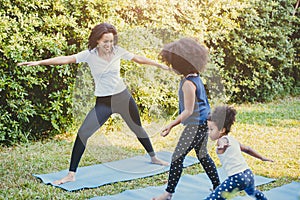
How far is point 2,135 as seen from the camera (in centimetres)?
543

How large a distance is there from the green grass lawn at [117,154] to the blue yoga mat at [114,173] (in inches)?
3.0

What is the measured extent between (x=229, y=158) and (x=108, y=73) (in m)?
1.16

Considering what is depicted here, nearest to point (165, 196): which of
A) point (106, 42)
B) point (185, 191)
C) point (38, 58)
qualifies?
point (185, 191)

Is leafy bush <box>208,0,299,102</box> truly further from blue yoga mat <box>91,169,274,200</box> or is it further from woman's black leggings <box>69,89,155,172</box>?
woman's black leggings <box>69,89,155,172</box>

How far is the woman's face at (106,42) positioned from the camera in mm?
3924

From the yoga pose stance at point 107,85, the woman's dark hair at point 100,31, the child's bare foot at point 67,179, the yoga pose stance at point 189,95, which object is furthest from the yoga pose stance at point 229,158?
the child's bare foot at point 67,179

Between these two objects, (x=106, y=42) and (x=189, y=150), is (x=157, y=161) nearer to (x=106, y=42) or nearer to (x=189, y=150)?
(x=189, y=150)

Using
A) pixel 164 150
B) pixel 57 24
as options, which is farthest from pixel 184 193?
pixel 57 24

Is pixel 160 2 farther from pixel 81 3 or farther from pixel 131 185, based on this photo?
pixel 131 185

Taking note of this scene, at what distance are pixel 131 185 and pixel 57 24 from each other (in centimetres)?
231

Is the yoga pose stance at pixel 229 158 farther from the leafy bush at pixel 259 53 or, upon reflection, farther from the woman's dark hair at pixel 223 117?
the leafy bush at pixel 259 53

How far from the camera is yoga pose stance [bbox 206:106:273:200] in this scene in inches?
127

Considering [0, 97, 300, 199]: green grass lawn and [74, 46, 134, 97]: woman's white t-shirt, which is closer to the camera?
[74, 46, 134, 97]: woman's white t-shirt

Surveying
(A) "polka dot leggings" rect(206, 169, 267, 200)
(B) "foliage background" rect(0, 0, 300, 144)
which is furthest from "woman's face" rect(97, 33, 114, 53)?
(A) "polka dot leggings" rect(206, 169, 267, 200)
